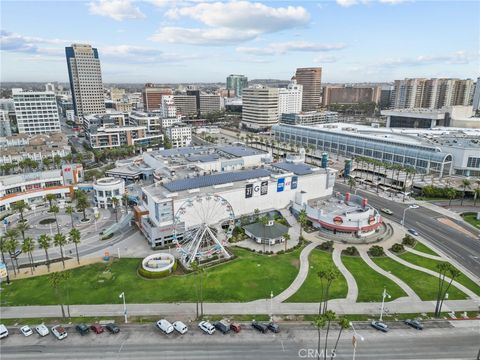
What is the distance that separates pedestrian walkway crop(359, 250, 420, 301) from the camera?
68.1 metres

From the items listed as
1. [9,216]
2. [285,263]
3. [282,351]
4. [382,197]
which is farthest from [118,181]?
[382,197]

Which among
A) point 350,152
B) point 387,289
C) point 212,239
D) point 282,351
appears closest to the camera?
point 282,351

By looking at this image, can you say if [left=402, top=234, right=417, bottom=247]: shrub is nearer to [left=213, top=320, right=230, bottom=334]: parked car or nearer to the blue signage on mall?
the blue signage on mall

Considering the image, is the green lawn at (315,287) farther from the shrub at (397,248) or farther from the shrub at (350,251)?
the shrub at (397,248)

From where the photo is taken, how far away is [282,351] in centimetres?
5269

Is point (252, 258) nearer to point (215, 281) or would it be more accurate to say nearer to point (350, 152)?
point (215, 281)

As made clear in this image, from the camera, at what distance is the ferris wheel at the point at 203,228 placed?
81.6 m

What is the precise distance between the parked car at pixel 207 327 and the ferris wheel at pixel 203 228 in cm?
2127

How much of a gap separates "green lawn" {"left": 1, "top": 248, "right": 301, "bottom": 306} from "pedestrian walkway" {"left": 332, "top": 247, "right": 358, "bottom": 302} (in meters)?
10.8

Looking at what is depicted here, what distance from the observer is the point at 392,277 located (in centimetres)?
7462

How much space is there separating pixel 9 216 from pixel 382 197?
452ft

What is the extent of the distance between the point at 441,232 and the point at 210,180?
240ft

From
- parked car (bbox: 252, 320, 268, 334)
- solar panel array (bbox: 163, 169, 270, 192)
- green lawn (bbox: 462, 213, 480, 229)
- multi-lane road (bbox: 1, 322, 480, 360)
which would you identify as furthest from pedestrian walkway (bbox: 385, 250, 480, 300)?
solar panel array (bbox: 163, 169, 270, 192)

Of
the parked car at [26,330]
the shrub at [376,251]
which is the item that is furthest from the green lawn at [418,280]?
the parked car at [26,330]
